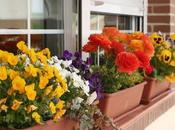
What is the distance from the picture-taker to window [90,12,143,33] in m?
2.03

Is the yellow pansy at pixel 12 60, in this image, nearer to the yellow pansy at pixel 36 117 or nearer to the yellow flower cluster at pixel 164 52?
the yellow pansy at pixel 36 117

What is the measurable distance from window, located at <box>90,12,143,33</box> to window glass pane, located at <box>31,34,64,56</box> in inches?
11.0

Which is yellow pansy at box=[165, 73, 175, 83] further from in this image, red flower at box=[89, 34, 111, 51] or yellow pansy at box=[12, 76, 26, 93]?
yellow pansy at box=[12, 76, 26, 93]

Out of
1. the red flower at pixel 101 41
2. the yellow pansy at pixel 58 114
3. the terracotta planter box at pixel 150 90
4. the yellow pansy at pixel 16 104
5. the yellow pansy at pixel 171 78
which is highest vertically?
the red flower at pixel 101 41

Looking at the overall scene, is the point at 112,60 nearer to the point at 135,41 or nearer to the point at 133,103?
the point at 135,41

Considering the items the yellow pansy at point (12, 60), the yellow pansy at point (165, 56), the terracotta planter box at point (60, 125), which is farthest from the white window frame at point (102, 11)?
the yellow pansy at point (12, 60)

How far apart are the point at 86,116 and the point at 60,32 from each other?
1.96 feet

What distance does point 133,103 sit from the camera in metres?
1.82

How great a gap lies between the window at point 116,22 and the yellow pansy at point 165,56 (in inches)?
13.1

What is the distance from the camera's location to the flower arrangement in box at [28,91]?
985 mm

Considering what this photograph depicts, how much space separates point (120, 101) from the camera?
1.63 metres

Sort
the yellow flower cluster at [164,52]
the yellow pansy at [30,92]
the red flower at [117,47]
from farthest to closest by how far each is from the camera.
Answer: the yellow flower cluster at [164,52], the red flower at [117,47], the yellow pansy at [30,92]

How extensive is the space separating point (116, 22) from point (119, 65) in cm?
85

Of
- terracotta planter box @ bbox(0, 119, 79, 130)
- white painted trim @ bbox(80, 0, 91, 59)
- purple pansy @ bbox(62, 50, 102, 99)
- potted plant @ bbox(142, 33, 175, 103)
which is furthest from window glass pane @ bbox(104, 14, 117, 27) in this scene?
terracotta planter box @ bbox(0, 119, 79, 130)
